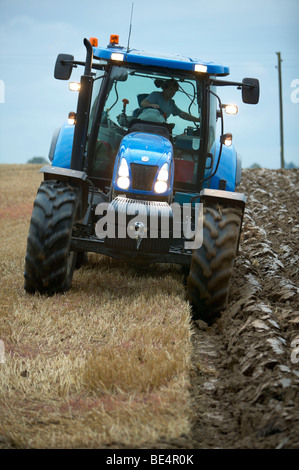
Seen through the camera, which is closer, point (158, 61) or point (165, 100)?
point (158, 61)

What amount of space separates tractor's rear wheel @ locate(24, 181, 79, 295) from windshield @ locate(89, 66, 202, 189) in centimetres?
86

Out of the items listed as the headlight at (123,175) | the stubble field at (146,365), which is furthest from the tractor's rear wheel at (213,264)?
the headlight at (123,175)

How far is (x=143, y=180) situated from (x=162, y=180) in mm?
171

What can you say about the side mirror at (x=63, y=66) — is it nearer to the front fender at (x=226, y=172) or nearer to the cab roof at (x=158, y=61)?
the cab roof at (x=158, y=61)

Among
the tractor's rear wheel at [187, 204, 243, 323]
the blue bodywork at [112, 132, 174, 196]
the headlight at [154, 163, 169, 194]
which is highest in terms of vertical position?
the blue bodywork at [112, 132, 174, 196]

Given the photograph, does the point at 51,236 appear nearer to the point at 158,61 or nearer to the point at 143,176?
the point at 143,176

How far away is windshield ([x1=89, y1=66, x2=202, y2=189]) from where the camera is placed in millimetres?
5852

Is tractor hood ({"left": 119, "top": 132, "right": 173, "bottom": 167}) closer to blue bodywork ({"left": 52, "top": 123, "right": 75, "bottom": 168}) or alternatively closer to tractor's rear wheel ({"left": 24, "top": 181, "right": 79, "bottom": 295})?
tractor's rear wheel ({"left": 24, "top": 181, "right": 79, "bottom": 295})

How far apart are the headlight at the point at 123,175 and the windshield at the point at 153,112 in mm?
553

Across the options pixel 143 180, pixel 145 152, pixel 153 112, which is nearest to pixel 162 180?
pixel 143 180

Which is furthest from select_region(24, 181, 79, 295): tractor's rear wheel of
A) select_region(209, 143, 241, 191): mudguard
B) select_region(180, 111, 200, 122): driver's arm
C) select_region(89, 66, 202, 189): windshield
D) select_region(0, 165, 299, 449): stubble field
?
select_region(209, 143, 241, 191): mudguard

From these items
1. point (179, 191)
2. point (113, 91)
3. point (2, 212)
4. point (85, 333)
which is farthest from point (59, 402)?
point (2, 212)

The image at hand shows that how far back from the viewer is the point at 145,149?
546 centimetres
